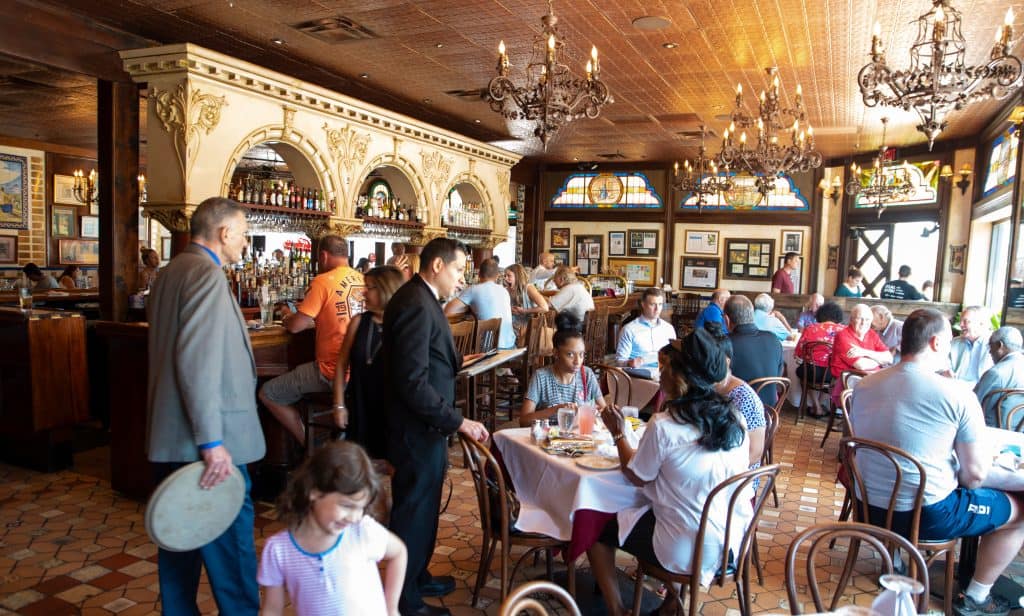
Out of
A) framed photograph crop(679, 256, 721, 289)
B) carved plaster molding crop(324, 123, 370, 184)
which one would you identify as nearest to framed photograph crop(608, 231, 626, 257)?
framed photograph crop(679, 256, 721, 289)

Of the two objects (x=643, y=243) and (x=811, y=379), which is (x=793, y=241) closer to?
(x=643, y=243)

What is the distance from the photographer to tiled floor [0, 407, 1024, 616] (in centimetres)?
322

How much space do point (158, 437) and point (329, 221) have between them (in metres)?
5.50

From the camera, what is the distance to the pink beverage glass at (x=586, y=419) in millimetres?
3275

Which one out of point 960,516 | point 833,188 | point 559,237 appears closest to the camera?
point 960,516

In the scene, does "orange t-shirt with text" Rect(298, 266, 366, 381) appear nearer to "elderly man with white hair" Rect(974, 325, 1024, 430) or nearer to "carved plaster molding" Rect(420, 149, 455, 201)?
"elderly man with white hair" Rect(974, 325, 1024, 430)

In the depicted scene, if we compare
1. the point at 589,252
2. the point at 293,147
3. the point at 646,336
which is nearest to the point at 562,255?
the point at 589,252

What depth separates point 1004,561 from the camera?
316cm

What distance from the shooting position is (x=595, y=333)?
28.5 feet

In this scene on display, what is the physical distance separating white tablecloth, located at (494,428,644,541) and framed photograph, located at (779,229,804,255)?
38.9 feet

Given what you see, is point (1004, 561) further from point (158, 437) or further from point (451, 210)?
point (451, 210)

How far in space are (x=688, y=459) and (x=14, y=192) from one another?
1312 centimetres

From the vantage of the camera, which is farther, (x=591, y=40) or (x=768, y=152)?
(x=768, y=152)

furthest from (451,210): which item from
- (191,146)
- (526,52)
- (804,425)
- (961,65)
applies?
(961,65)
